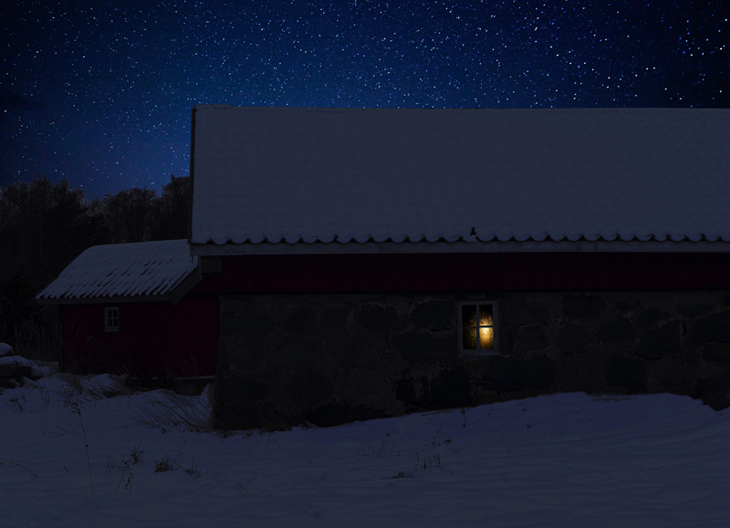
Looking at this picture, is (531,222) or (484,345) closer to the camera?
(531,222)

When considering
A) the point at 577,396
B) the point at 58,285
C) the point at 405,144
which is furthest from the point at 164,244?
the point at 577,396

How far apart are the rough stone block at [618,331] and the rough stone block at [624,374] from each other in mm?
212

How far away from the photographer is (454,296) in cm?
718

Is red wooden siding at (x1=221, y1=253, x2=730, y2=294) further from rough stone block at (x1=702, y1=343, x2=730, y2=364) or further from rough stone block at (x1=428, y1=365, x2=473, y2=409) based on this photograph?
rough stone block at (x1=428, y1=365, x2=473, y2=409)

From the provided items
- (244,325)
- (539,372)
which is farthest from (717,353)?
(244,325)

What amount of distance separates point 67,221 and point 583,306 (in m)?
36.0

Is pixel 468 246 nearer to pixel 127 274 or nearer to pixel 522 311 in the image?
pixel 522 311

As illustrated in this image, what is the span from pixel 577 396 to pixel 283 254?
3.99 m

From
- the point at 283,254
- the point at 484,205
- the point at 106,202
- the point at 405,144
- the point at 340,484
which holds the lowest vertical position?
the point at 340,484

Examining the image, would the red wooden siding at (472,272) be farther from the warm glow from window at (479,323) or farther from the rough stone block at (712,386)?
the rough stone block at (712,386)

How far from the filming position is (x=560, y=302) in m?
7.23

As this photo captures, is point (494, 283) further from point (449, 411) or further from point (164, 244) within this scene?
point (164, 244)

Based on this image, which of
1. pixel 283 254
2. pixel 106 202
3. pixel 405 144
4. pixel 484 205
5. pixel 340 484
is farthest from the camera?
pixel 106 202

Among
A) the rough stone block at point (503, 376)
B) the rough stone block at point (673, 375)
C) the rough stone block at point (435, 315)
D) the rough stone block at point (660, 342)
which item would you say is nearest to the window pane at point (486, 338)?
the rough stone block at point (503, 376)
